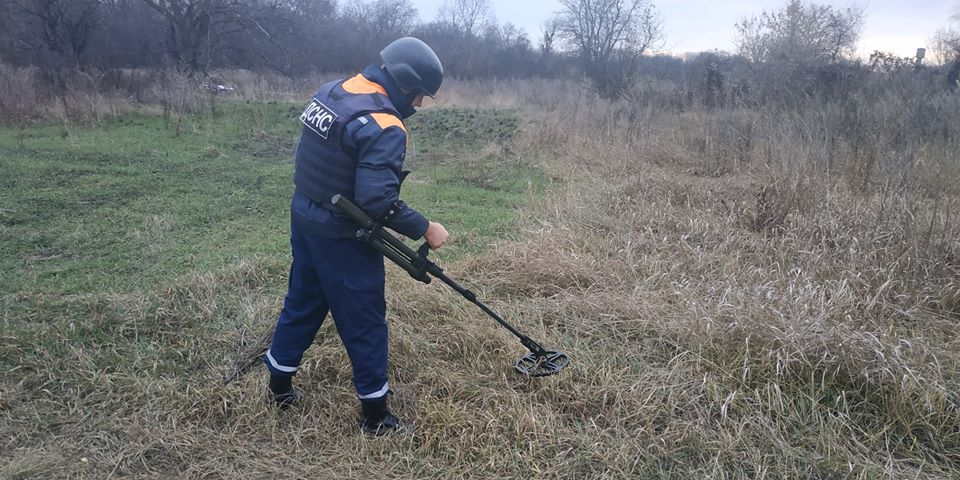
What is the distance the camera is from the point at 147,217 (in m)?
5.57

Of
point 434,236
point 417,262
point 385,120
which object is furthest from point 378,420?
point 385,120

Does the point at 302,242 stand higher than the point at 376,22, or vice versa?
the point at 376,22

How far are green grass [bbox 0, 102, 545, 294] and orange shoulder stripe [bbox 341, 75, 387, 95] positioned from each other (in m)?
2.37

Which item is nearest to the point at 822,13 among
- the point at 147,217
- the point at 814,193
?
the point at 814,193

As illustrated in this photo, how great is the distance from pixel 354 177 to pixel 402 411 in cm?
118

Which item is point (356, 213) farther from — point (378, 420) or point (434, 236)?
point (378, 420)

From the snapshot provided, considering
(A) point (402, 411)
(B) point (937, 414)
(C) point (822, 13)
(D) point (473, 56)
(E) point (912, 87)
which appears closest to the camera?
(B) point (937, 414)

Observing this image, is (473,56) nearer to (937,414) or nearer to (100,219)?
(100,219)

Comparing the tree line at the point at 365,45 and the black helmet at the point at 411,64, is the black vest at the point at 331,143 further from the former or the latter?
the tree line at the point at 365,45

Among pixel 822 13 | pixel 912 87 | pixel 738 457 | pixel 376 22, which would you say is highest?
pixel 376 22

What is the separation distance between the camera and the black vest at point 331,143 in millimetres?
2389

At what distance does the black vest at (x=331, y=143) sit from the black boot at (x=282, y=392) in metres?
0.91

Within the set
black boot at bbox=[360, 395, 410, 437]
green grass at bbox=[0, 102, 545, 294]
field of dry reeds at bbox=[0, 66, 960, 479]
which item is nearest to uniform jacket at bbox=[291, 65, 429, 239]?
black boot at bbox=[360, 395, 410, 437]

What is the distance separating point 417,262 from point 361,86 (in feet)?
2.60
